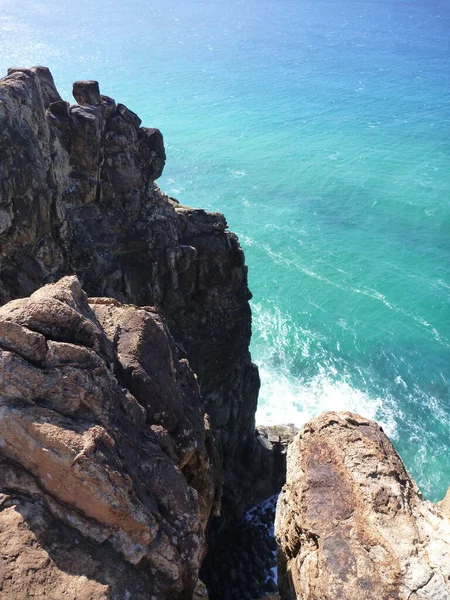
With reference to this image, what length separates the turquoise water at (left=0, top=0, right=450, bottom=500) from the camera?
70250mm

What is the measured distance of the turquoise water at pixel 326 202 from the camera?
230 ft

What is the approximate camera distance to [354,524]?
15641mm

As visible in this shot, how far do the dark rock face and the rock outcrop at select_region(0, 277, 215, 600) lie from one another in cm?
241

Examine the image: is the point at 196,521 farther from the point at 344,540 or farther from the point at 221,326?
the point at 221,326

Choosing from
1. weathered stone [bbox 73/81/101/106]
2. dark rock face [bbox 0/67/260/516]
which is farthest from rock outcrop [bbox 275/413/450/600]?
weathered stone [bbox 73/81/101/106]

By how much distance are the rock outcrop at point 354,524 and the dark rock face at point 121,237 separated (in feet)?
17.5

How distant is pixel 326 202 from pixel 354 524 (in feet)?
329

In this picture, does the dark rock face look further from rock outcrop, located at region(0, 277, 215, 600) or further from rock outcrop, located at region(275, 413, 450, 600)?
rock outcrop, located at region(275, 413, 450, 600)

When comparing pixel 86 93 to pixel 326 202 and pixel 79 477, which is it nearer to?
pixel 79 477

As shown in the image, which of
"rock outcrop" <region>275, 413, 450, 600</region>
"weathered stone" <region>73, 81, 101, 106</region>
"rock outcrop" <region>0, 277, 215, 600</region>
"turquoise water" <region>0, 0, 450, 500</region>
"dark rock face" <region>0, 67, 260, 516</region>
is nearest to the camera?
"rock outcrop" <region>0, 277, 215, 600</region>

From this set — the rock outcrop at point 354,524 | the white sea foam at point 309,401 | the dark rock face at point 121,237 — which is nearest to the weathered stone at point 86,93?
the dark rock face at point 121,237

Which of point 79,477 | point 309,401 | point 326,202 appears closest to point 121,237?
point 79,477

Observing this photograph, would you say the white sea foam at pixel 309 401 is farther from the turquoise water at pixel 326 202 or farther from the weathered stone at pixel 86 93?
the weathered stone at pixel 86 93

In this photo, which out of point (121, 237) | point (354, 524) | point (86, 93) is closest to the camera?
point (354, 524)
